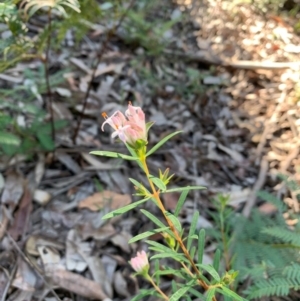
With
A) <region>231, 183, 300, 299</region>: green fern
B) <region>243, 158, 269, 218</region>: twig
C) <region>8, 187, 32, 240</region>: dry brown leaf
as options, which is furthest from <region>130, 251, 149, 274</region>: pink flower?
<region>243, 158, 269, 218</region>: twig

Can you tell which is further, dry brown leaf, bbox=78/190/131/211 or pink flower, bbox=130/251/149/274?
dry brown leaf, bbox=78/190/131/211

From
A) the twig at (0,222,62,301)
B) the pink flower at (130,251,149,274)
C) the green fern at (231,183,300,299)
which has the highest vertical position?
the pink flower at (130,251,149,274)

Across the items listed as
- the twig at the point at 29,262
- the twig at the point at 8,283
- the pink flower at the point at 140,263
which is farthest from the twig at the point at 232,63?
the pink flower at the point at 140,263

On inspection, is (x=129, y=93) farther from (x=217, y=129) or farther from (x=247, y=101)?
(x=247, y=101)

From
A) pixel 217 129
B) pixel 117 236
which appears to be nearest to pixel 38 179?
pixel 117 236

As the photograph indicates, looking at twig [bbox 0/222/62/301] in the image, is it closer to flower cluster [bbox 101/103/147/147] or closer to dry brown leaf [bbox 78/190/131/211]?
dry brown leaf [bbox 78/190/131/211]

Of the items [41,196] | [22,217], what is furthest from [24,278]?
[41,196]

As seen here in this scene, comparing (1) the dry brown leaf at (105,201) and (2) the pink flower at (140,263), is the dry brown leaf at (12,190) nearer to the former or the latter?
(1) the dry brown leaf at (105,201)
